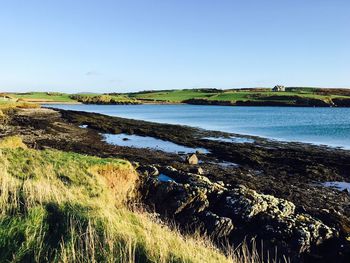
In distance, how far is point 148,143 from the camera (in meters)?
38.2

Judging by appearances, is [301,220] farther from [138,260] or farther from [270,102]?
[270,102]

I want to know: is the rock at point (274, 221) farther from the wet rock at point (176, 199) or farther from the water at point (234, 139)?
the water at point (234, 139)

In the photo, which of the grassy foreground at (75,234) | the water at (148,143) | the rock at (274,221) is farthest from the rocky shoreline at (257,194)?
the grassy foreground at (75,234)

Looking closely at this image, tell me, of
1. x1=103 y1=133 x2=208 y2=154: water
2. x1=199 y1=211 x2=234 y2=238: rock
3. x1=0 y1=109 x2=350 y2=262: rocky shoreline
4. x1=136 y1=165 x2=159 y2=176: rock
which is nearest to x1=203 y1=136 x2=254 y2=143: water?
x1=0 y1=109 x2=350 y2=262: rocky shoreline

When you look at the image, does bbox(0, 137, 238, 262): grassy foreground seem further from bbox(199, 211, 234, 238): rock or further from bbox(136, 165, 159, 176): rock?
bbox(136, 165, 159, 176): rock

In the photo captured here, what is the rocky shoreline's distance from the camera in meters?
12.3

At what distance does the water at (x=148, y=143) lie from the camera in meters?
34.1

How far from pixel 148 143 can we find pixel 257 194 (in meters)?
24.0

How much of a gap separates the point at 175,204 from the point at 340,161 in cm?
1843

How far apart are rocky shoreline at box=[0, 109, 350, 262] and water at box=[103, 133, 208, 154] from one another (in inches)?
82.7

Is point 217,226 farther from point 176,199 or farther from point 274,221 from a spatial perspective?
point 176,199

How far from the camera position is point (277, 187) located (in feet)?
67.6

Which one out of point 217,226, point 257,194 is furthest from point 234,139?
point 217,226

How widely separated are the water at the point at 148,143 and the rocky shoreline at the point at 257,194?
210 cm
